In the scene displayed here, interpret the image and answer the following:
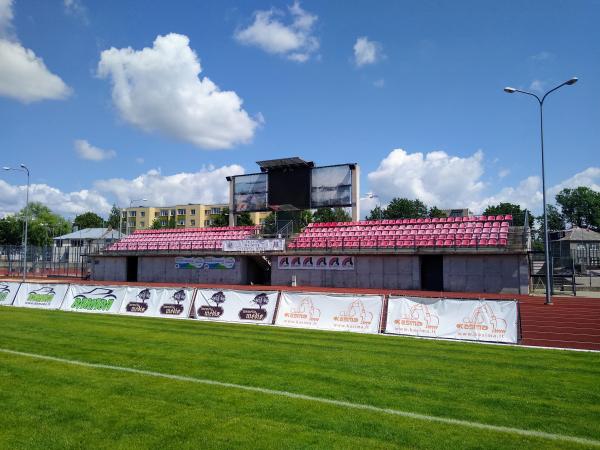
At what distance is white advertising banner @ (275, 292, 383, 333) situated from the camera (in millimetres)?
15281

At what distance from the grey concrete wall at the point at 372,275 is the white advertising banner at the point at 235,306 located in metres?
14.1

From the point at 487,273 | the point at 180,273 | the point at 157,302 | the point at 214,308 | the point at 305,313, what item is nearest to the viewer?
the point at 305,313

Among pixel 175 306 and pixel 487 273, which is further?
pixel 487 273

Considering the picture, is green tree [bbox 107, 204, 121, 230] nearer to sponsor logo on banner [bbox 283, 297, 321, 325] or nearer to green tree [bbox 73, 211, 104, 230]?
green tree [bbox 73, 211, 104, 230]

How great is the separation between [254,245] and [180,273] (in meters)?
7.98

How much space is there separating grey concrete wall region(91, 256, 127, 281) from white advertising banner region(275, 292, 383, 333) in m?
28.3

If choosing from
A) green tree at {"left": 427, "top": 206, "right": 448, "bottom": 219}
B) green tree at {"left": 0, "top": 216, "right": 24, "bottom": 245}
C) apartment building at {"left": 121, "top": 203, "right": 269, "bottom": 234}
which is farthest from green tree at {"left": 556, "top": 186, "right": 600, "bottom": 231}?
green tree at {"left": 0, "top": 216, "right": 24, "bottom": 245}

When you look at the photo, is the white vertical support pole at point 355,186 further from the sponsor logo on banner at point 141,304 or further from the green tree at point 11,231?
the green tree at point 11,231

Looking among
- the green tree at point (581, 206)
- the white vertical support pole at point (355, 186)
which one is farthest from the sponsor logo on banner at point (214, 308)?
the green tree at point (581, 206)

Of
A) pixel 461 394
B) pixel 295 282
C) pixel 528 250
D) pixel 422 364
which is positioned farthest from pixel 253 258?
pixel 461 394

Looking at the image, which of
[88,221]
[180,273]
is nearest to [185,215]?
[88,221]

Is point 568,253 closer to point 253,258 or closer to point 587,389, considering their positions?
point 253,258

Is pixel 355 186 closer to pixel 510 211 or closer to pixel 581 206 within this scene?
pixel 510 211

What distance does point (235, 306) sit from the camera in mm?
17953
